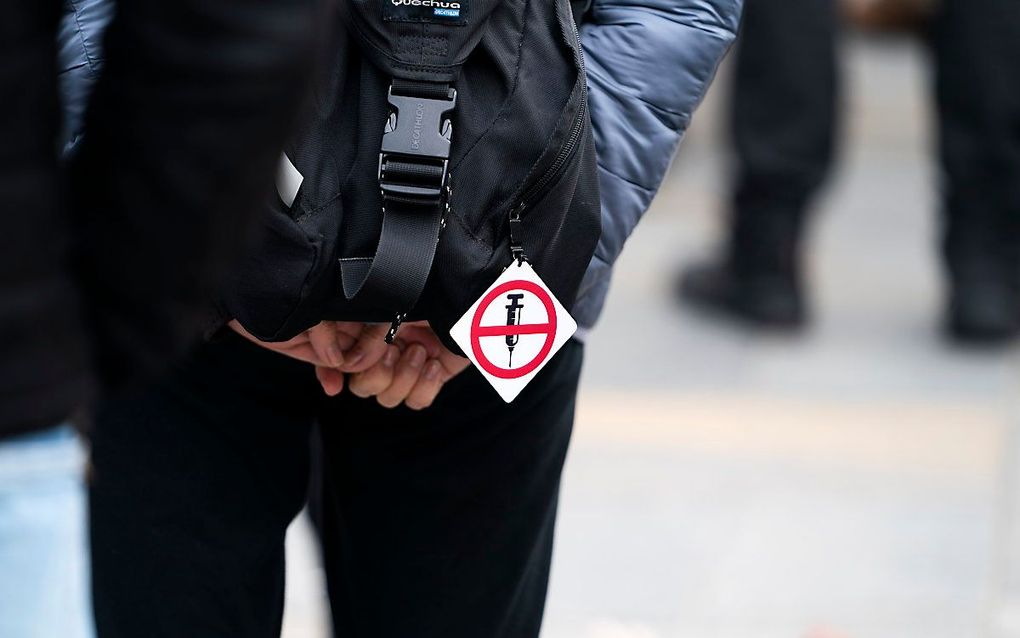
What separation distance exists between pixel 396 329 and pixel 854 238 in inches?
141

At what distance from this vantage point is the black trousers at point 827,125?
3.84 m

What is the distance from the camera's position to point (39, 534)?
2.21 meters

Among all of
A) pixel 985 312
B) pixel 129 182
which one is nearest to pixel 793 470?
pixel 985 312

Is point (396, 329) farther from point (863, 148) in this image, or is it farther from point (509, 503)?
point (863, 148)

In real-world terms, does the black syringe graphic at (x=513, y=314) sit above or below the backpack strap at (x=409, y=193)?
below

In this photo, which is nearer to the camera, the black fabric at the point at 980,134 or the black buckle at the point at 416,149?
the black buckle at the point at 416,149

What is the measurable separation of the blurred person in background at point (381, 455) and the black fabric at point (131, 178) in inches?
19.2

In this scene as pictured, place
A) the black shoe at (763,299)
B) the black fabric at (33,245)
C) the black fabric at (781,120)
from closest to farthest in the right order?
the black fabric at (33,245) → the black fabric at (781,120) → the black shoe at (763,299)

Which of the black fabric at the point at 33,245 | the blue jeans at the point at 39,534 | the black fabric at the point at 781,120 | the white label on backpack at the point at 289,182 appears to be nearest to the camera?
the black fabric at the point at 33,245

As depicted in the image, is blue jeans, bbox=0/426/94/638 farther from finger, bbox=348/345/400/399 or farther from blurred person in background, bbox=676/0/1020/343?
blurred person in background, bbox=676/0/1020/343

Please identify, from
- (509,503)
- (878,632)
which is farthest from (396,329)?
(878,632)

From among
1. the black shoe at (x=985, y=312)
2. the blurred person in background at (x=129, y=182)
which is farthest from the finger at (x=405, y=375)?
the black shoe at (x=985, y=312)

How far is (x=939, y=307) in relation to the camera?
4.28 meters

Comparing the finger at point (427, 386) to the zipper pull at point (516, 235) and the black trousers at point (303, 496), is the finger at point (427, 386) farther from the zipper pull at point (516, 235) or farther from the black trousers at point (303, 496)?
the zipper pull at point (516, 235)
